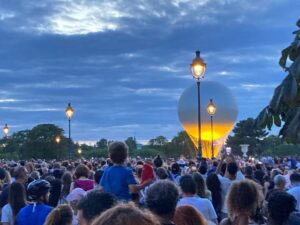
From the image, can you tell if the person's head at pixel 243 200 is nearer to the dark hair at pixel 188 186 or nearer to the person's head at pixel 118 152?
the dark hair at pixel 188 186

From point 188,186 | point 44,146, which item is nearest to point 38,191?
point 188,186

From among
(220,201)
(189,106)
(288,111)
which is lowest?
(220,201)

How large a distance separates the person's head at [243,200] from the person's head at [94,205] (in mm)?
2196

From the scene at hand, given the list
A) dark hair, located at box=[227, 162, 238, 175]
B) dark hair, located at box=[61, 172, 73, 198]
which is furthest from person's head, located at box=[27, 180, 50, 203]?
dark hair, located at box=[227, 162, 238, 175]

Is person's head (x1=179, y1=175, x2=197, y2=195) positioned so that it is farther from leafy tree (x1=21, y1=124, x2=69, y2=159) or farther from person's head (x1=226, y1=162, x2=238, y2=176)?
leafy tree (x1=21, y1=124, x2=69, y2=159)

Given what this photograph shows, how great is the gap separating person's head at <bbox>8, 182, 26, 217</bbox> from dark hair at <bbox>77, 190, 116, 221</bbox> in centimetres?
379

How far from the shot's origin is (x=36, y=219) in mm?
7395

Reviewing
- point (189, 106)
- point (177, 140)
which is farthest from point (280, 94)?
point (177, 140)

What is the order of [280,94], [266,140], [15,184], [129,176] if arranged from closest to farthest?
[280,94] < [15,184] < [129,176] < [266,140]

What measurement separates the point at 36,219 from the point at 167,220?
9.00ft

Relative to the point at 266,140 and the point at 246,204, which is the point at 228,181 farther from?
the point at 266,140

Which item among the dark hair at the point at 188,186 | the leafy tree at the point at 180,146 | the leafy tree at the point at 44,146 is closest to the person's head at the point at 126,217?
the dark hair at the point at 188,186

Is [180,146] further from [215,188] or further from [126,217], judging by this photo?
[126,217]

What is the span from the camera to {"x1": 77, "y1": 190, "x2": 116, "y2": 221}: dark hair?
4.70 metres
